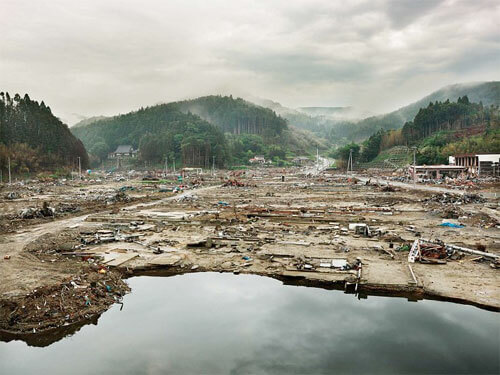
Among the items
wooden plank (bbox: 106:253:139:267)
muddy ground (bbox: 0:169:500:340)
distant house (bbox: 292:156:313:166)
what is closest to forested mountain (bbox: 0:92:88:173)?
muddy ground (bbox: 0:169:500:340)

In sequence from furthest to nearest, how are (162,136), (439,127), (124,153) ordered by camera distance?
(124,153)
(162,136)
(439,127)

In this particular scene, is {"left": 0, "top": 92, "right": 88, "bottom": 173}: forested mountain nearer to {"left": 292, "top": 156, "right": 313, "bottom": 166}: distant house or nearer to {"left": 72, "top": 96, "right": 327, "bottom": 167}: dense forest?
{"left": 72, "top": 96, "right": 327, "bottom": 167}: dense forest

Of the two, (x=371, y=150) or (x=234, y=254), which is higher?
(x=371, y=150)

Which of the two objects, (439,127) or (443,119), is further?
(443,119)

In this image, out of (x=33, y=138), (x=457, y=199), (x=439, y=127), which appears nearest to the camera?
(x=457, y=199)

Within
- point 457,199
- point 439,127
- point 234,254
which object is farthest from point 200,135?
point 234,254

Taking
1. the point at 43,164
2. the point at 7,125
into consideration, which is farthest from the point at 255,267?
the point at 7,125

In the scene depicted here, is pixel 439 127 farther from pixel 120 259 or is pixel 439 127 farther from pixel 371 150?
pixel 120 259
